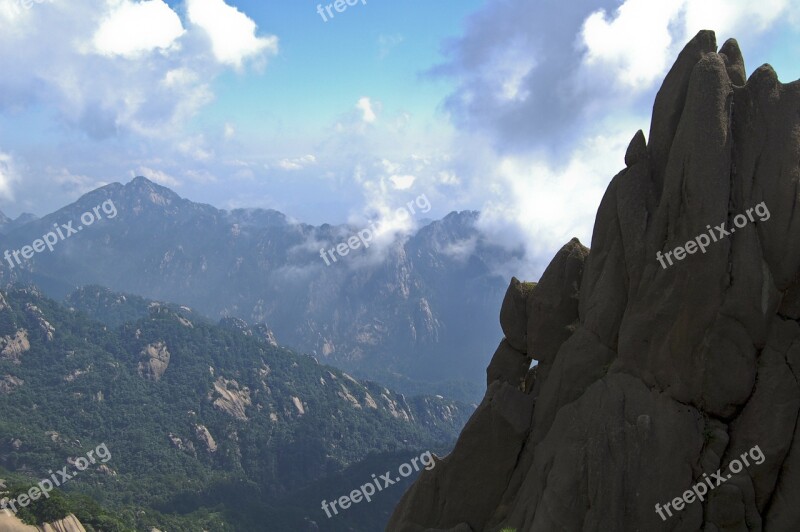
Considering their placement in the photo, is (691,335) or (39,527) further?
(39,527)

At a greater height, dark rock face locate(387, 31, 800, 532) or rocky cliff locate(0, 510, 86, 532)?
rocky cliff locate(0, 510, 86, 532)

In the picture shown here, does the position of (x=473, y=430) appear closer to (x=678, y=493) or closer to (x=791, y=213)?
(x=678, y=493)

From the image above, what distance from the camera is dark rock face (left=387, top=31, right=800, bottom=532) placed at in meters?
32.4

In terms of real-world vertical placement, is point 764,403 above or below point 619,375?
below

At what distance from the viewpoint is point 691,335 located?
111ft

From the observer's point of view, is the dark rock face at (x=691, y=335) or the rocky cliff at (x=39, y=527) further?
Answer: the rocky cliff at (x=39, y=527)

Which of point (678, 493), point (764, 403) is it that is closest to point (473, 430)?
point (678, 493)

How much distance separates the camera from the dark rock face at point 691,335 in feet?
106

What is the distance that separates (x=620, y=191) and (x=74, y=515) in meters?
146

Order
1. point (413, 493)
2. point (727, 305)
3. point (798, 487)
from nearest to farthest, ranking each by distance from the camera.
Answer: point (798, 487) < point (727, 305) < point (413, 493)

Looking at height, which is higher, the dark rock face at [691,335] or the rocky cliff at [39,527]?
the rocky cliff at [39,527]

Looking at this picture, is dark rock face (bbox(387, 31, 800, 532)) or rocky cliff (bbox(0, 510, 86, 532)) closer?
dark rock face (bbox(387, 31, 800, 532))

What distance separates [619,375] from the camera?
3644 cm

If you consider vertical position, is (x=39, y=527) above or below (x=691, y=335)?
above
